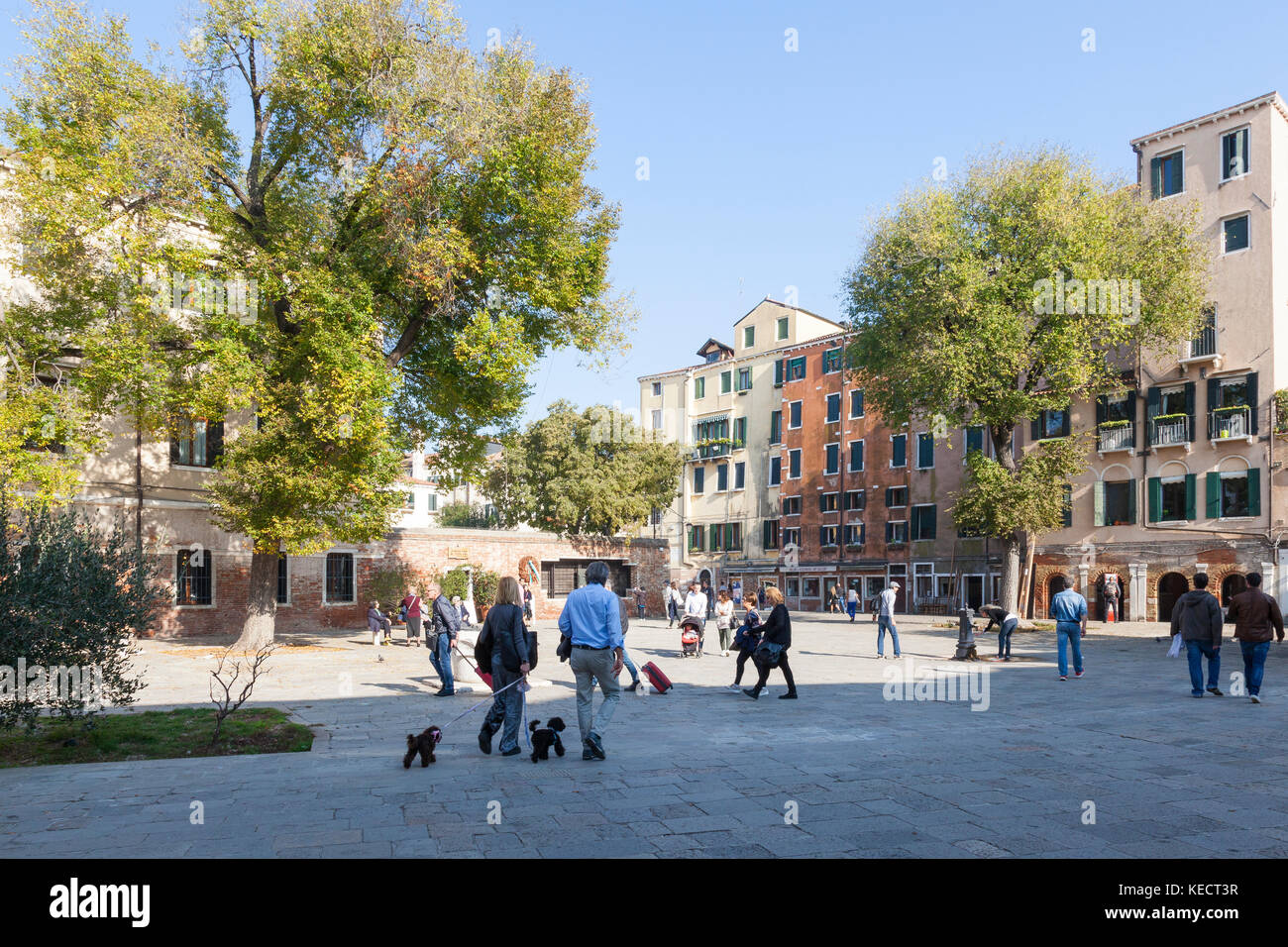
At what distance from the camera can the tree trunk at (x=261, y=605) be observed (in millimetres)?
20047

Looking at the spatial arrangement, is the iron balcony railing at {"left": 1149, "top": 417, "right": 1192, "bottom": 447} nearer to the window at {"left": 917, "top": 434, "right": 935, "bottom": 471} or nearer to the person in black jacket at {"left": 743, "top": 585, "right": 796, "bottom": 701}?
the window at {"left": 917, "top": 434, "right": 935, "bottom": 471}

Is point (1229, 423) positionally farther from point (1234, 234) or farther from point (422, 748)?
point (422, 748)

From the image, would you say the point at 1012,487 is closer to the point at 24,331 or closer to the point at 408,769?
the point at 408,769

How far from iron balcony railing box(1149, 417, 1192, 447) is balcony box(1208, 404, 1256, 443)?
81 centimetres

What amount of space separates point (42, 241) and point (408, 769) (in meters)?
15.6

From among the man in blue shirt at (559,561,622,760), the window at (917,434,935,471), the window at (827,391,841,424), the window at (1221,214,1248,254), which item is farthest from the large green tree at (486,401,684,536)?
the man in blue shirt at (559,561,622,760)

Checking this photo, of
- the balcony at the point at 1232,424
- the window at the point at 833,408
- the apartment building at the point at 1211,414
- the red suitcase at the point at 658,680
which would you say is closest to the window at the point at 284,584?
the red suitcase at the point at 658,680

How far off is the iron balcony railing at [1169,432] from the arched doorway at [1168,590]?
184 inches

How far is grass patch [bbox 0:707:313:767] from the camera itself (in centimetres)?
828

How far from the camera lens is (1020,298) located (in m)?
27.3

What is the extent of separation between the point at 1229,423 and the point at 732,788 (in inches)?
1182

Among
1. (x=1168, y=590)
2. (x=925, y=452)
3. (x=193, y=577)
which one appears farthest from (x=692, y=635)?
(x=925, y=452)

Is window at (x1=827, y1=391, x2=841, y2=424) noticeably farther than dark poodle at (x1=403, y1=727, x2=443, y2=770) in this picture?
Yes
